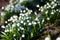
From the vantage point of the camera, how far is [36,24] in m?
5.69

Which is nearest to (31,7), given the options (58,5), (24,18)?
(58,5)

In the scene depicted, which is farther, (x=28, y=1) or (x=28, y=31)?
(x=28, y=1)

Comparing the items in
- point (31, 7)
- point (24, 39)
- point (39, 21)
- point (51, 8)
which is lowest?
point (24, 39)

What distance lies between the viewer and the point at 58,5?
673 cm

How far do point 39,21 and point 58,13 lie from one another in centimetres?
70

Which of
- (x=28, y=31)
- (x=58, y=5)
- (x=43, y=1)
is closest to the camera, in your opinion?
(x=28, y=31)

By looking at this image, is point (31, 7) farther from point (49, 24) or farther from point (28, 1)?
point (49, 24)

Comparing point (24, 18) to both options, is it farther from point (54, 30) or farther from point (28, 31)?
point (54, 30)

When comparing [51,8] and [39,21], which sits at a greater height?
[51,8]

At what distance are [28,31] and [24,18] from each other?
1.51ft

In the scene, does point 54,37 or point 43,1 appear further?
point 43,1

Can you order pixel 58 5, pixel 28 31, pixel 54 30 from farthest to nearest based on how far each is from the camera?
1. pixel 58 5
2. pixel 54 30
3. pixel 28 31

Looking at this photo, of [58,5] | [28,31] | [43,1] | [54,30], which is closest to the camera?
[28,31]

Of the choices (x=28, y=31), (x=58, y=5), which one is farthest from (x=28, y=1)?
(x=28, y=31)
